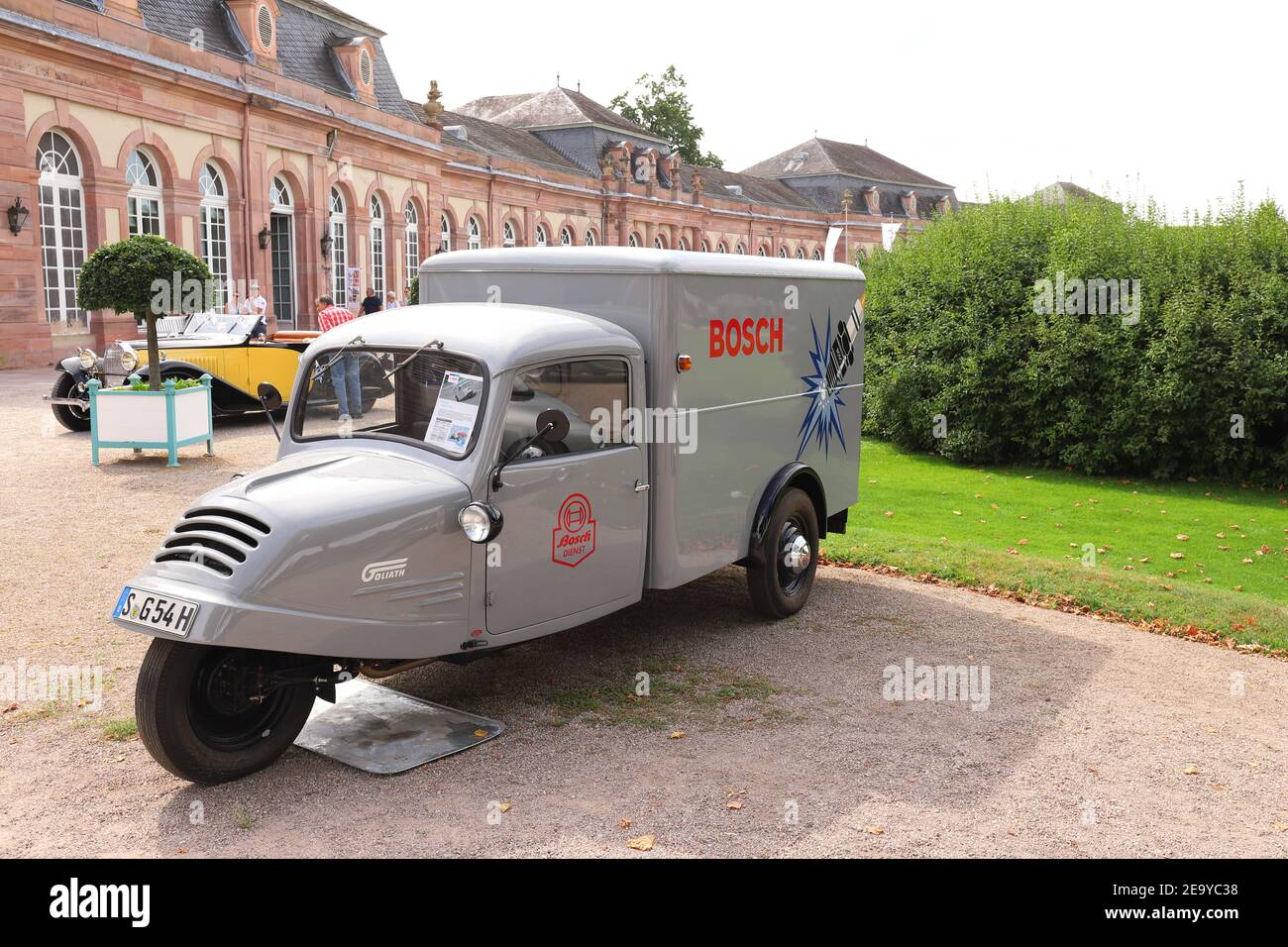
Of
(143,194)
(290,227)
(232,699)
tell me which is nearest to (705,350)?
(232,699)

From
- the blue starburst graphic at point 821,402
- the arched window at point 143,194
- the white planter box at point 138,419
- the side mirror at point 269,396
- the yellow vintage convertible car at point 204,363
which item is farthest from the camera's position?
the arched window at point 143,194

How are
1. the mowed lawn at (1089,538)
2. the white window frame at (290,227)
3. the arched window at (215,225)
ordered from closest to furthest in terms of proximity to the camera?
1. the mowed lawn at (1089,538)
2. the arched window at (215,225)
3. the white window frame at (290,227)

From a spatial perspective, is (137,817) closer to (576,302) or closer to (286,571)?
(286,571)

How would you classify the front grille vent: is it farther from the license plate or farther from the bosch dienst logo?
the bosch dienst logo

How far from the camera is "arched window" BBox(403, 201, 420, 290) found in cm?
4162

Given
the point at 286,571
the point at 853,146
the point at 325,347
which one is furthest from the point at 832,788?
the point at 853,146

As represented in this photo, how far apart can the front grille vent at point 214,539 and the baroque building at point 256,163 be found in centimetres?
1682

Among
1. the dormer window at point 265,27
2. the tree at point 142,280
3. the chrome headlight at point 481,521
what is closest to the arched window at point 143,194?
the dormer window at point 265,27

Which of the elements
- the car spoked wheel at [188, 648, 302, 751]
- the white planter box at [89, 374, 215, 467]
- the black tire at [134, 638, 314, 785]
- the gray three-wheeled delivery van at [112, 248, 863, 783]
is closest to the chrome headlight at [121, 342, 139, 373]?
the white planter box at [89, 374, 215, 467]

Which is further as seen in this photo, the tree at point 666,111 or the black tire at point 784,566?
the tree at point 666,111

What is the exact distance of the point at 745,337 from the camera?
7262 millimetres

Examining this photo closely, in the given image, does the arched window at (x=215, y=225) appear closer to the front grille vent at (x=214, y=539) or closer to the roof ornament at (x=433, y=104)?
the roof ornament at (x=433, y=104)

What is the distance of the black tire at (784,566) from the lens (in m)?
7.70

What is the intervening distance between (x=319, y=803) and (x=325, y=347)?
8.14ft
